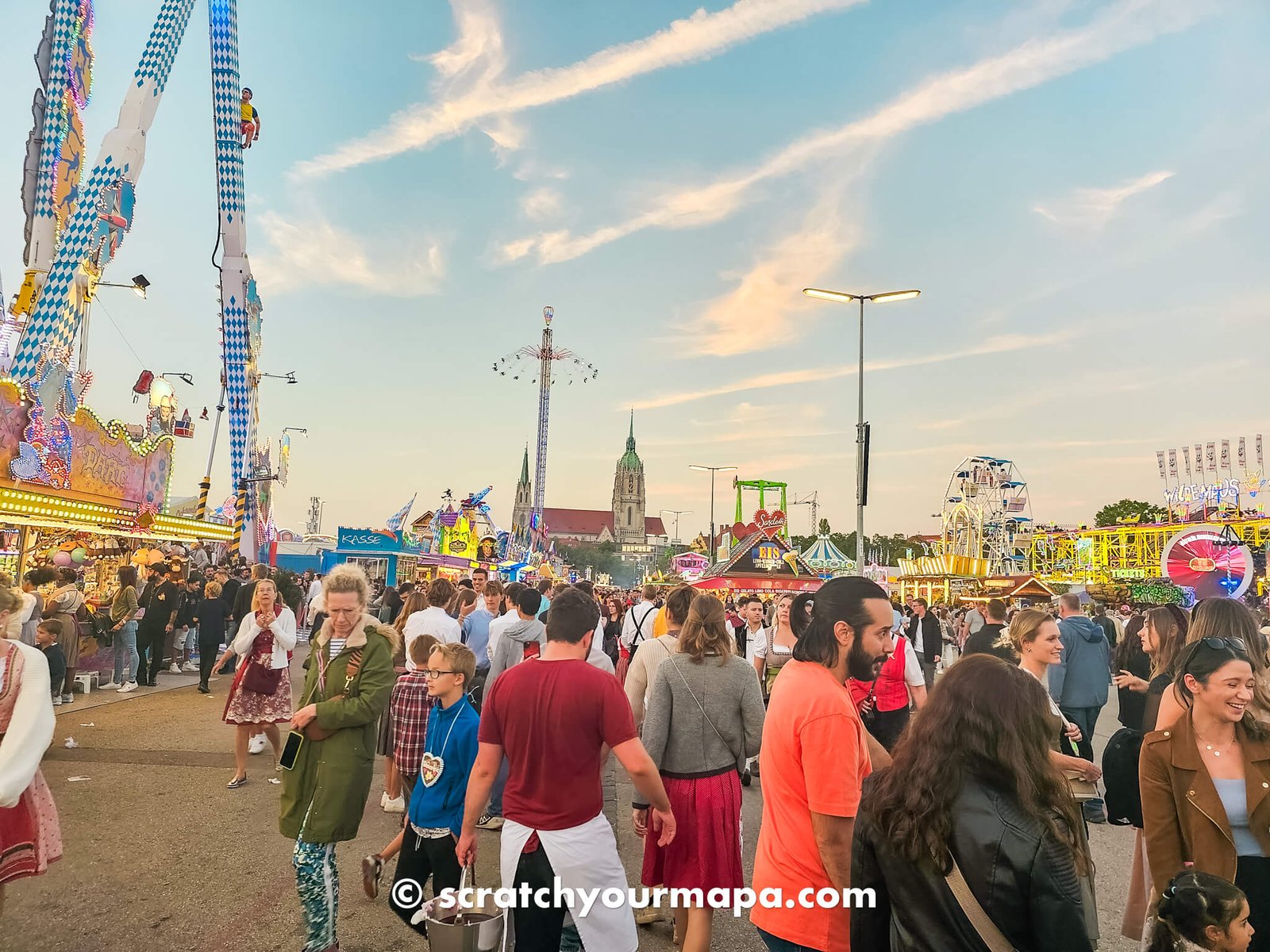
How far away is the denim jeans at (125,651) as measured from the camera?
12.1 metres

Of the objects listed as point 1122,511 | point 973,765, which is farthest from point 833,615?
point 1122,511

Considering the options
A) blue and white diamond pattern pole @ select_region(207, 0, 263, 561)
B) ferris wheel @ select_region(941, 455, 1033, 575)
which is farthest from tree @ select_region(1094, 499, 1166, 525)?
blue and white diamond pattern pole @ select_region(207, 0, 263, 561)

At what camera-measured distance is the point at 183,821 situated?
5922mm

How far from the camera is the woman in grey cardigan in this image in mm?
3670

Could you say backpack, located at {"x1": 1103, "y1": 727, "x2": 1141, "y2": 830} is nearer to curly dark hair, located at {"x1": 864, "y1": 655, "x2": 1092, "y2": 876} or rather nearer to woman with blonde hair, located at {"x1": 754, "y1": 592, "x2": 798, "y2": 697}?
curly dark hair, located at {"x1": 864, "y1": 655, "x2": 1092, "y2": 876}

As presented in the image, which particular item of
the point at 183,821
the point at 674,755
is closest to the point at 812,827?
the point at 674,755

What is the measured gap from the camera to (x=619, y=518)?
177125 millimetres

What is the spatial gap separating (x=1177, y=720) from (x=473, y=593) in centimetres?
713

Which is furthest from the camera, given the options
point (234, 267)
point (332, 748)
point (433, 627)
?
point (234, 267)

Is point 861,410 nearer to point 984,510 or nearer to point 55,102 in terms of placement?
point 55,102

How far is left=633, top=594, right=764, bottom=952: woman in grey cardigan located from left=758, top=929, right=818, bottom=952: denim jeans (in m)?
0.95

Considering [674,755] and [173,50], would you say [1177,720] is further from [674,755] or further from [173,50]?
[173,50]

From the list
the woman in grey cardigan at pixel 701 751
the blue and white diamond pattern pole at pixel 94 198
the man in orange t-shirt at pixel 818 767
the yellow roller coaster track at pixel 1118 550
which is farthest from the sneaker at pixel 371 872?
the yellow roller coaster track at pixel 1118 550

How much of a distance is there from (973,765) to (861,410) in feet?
53.1
